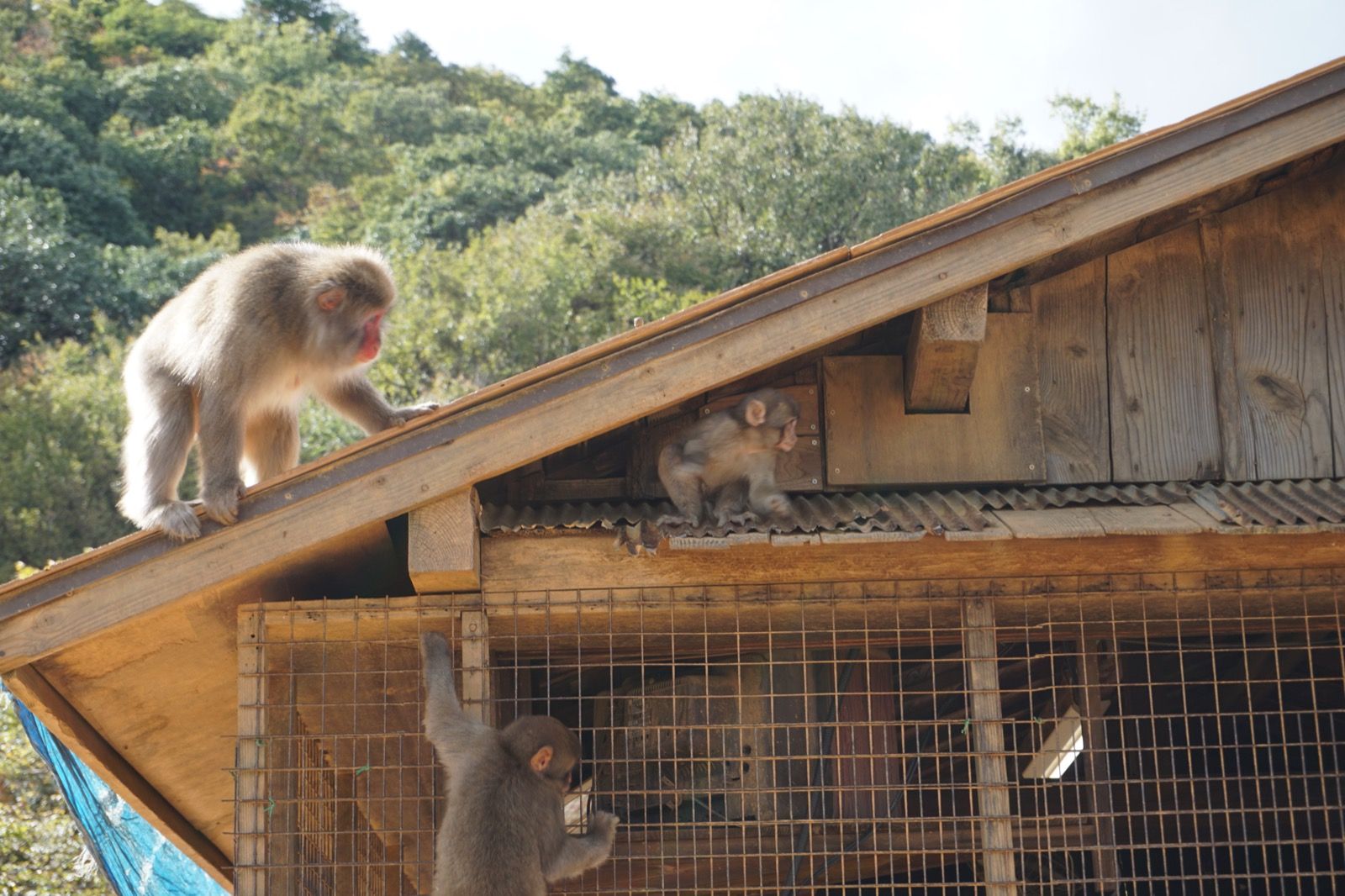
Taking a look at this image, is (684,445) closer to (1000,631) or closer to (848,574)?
(848,574)

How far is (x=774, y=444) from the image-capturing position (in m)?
6.63

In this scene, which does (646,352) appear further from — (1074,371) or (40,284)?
(40,284)

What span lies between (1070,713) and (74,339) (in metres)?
30.0

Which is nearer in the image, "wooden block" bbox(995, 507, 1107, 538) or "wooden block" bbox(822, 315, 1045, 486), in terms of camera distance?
"wooden block" bbox(995, 507, 1107, 538)

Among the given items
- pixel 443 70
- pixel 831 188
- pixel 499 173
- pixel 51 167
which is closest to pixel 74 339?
pixel 51 167

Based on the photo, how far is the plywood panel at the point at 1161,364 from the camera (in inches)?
266

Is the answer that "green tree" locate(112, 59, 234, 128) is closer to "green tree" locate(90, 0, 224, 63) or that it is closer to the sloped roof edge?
"green tree" locate(90, 0, 224, 63)

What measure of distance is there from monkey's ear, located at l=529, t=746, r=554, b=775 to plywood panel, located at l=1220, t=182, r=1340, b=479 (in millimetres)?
3377

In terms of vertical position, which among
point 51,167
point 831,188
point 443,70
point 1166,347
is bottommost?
point 1166,347

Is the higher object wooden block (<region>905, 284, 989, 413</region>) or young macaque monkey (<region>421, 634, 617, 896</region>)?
wooden block (<region>905, 284, 989, 413</region>)

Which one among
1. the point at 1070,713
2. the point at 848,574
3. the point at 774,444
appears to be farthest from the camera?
the point at 1070,713

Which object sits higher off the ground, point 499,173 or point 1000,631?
point 499,173

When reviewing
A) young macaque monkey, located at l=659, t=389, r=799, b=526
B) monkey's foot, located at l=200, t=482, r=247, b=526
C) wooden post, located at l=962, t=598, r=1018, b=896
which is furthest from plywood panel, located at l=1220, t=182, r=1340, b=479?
monkey's foot, located at l=200, t=482, r=247, b=526

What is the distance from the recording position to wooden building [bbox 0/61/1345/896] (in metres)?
5.73
